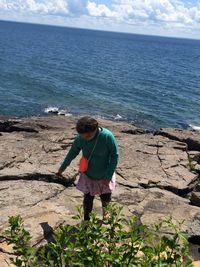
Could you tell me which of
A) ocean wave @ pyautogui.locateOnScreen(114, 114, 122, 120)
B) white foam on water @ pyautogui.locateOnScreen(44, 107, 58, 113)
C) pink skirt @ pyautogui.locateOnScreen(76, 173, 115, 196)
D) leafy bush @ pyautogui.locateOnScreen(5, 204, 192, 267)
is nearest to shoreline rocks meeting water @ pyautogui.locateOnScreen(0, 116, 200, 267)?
pink skirt @ pyautogui.locateOnScreen(76, 173, 115, 196)

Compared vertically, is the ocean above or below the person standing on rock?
below

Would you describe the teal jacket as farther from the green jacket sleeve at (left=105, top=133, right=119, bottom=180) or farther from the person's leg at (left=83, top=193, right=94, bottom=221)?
the person's leg at (left=83, top=193, right=94, bottom=221)

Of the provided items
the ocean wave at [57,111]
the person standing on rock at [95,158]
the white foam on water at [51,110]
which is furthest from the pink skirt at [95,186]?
the white foam on water at [51,110]

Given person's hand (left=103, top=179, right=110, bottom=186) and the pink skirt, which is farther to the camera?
the pink skirt

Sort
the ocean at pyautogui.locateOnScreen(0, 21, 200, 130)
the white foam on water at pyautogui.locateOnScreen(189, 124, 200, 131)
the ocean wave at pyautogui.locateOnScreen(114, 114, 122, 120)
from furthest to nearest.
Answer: the ocean at pyautogui.locateOnScreen(0, 21, 200, 130) < the ocean wave at pyautogui.locateOnScreen(114, 114, 122, 120) < the white foam on water at pyautogui.locateOnScreen(189, 124, 200, 131)

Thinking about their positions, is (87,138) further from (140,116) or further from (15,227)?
(140,116)

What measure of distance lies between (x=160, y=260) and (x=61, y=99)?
35099 mm

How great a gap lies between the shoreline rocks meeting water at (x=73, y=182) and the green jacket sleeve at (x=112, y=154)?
1748 millimetres

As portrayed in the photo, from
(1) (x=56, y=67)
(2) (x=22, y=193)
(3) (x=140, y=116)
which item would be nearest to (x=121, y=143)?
(2) (x=22, y=193)

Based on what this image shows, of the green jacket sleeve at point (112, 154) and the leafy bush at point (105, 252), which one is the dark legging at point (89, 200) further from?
the leafy bush at point (105, 252)

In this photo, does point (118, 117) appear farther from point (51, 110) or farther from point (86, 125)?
point (86, 125)

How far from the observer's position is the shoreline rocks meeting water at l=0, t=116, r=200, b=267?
951cm

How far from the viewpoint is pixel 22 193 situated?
10.6 m

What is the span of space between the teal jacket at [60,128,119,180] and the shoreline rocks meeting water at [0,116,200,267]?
62.9 inches
